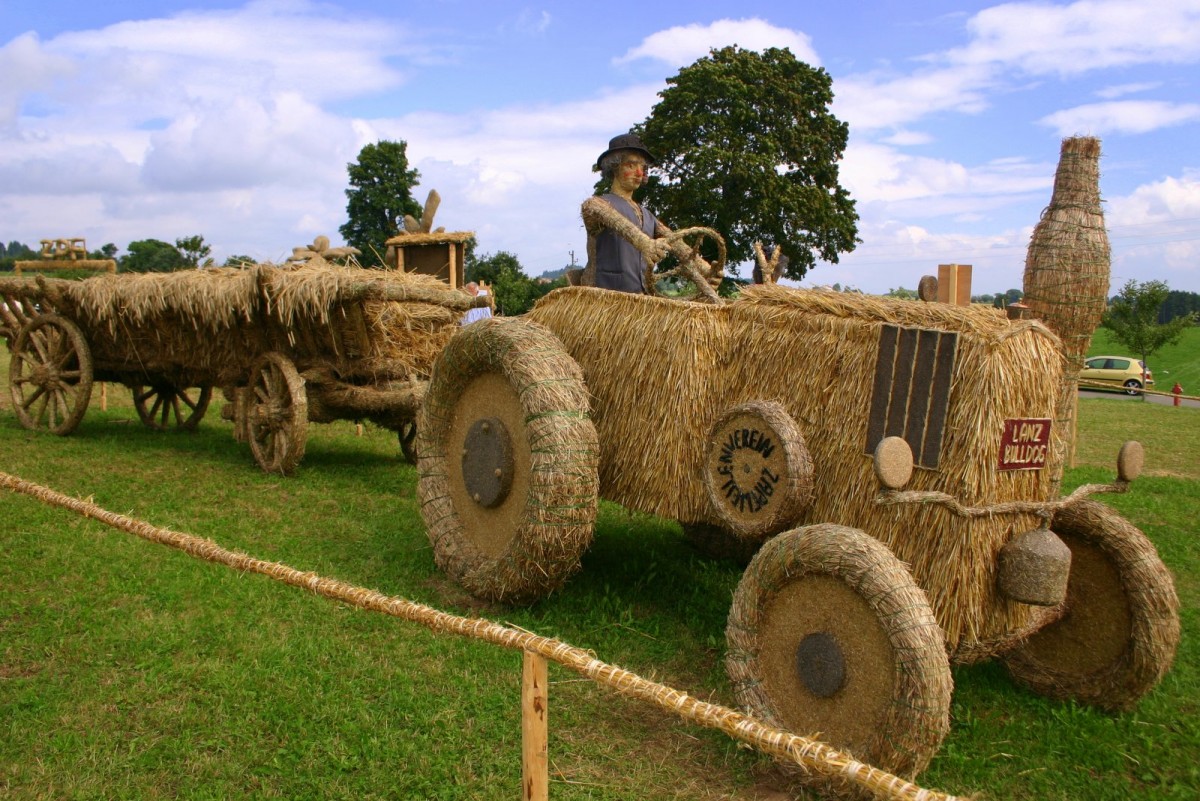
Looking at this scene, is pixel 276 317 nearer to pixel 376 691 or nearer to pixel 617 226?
pixel 617 226

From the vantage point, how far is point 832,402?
11.9 ft

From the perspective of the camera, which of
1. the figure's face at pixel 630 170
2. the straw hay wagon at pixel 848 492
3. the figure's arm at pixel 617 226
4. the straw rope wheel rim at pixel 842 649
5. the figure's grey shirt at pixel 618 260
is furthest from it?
the figure's face at pixel 630 170

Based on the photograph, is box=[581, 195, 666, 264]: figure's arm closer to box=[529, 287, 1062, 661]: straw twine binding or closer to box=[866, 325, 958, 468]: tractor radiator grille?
box=[529, 287, 1062, 661]: straw twine binding

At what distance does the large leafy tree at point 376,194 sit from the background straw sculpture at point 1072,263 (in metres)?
25.9

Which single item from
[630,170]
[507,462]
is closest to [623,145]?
[630,170]

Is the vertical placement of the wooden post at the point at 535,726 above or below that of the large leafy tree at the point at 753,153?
below

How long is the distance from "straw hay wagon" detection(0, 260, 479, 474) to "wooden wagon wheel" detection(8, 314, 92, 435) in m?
0.04

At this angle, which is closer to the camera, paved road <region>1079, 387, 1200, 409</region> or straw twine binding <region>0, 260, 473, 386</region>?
straw twine binding <region>0, 260, 473, 386</region>

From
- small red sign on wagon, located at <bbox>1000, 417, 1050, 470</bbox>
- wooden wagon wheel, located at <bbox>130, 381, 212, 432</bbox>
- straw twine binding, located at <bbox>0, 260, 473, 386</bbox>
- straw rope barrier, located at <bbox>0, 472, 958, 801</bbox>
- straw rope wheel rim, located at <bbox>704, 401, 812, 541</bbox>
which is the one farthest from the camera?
wooden wagon wheel, located at <bbox>130, 381, 212, 432</bbox>

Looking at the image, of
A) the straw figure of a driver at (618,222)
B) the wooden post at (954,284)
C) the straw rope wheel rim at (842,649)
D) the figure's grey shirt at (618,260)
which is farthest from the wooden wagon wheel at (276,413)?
the wooden post at (954,284)

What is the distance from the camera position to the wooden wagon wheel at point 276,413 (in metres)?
7.85

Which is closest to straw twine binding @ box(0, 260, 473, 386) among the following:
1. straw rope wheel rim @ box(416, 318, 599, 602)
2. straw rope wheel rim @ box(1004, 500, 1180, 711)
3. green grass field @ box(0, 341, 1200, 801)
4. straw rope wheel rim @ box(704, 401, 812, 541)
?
green grass field @ box(0, 341, 1200, 801)

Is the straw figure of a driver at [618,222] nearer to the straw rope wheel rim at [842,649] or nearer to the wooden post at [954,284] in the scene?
the wooden post at [954,284]

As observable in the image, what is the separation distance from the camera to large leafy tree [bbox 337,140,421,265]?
92.0 ft
